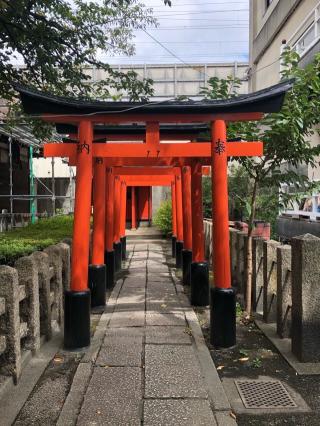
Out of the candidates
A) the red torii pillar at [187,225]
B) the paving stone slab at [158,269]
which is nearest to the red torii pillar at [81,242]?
the red torii pillar at [187,225]

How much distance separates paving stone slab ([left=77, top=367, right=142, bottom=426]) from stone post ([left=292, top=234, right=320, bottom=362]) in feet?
5.33

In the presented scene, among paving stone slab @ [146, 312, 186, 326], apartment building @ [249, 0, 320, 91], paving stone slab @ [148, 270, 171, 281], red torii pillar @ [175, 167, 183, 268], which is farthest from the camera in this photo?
apartment building @ [249, 0, 320, 91]

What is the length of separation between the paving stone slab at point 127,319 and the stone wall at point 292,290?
1619 millimetres

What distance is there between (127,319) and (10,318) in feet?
7.83

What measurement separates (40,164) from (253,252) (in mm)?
19255

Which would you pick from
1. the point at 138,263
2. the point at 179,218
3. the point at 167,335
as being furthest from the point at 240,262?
the point at 179,218

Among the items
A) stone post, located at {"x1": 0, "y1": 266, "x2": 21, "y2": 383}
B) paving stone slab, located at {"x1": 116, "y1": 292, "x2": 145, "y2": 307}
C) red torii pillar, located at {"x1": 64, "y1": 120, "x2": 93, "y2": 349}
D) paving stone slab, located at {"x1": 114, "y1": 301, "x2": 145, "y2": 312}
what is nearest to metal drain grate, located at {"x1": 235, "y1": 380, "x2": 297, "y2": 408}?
red torii pillar, located at {"x1": 64, "y1": 120, "x2": 93, "y2": 349}

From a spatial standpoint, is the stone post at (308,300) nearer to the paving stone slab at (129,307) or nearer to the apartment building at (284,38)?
the paving stone slab at (129,307)

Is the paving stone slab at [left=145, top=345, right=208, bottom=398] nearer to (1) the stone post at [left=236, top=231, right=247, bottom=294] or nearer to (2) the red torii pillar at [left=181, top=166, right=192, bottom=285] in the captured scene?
(1) the stone post at [left=236, top=231, right=247, bottom=294]

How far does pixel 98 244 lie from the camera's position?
7387 millimetres

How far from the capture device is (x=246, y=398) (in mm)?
3758

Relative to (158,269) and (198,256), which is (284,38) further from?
(198,256)

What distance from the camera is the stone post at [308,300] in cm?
439

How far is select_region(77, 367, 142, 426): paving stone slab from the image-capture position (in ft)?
10.8
